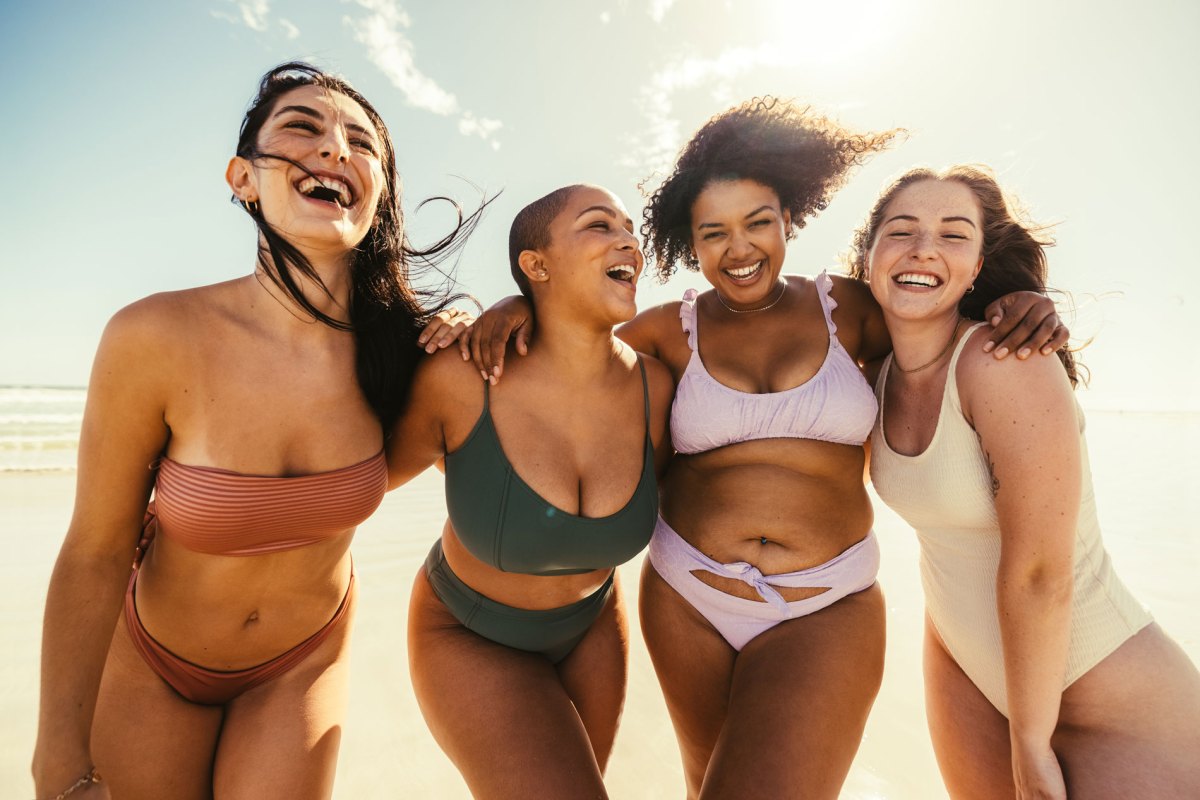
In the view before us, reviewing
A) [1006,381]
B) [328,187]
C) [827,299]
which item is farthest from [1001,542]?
[328,187]

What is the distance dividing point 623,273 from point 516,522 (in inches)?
50.9

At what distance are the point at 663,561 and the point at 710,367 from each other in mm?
987

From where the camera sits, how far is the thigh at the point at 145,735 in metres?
2.00

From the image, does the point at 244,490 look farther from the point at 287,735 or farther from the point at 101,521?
the point at 287,735

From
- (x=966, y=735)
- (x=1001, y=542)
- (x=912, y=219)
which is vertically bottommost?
(x=966, y=735)

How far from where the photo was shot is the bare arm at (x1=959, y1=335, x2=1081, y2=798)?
1.99m

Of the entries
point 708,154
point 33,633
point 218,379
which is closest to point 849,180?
point 708,154

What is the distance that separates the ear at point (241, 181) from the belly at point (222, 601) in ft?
4.45

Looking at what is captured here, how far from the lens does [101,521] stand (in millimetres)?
1869

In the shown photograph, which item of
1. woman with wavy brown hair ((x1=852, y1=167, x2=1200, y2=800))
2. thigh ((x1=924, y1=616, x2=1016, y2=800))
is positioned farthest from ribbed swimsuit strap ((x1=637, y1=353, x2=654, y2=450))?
thigh ((x1=924, y1=616, x2=1016, y2=800))

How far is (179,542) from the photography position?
2.09 meters

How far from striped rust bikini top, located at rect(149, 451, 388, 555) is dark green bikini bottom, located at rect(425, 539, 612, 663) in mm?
615

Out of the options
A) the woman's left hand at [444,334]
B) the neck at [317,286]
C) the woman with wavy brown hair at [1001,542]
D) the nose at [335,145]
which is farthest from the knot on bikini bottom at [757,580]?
the nose at [335,145]

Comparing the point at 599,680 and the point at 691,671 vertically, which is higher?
the point at 691,671
